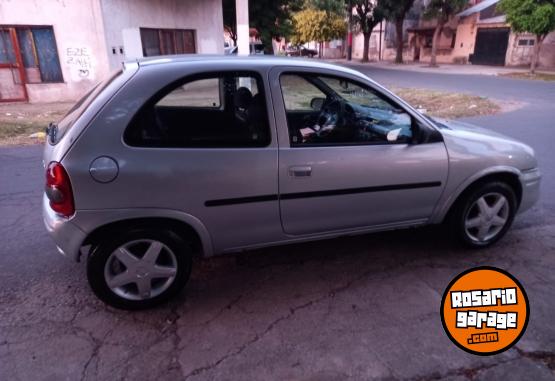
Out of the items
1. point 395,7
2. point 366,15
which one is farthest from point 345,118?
point 366,15

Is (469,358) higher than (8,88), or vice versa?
(8,88)

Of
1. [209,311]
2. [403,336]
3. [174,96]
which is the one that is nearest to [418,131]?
[403,336]

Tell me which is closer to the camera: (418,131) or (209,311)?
(209,311)

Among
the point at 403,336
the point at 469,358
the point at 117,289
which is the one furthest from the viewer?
the point at 117,289

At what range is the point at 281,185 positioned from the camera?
2.91 metres

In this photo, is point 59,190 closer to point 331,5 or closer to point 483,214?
point 483,214

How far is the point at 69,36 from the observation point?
12.1 metres

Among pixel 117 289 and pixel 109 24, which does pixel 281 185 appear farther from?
pixel 109 24

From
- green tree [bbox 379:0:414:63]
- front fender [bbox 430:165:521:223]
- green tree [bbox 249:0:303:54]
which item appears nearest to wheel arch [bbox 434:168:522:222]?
front fender [bbox 430:165:521:223]

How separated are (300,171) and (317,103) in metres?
1.25

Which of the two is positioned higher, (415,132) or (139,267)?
(415,132)

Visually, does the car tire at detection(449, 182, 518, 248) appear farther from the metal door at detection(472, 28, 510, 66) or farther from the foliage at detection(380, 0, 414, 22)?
the foliage at detection(380, 0, 414, 22)

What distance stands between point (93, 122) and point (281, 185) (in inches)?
50.4

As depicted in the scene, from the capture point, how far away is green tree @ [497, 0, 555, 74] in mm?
18828
